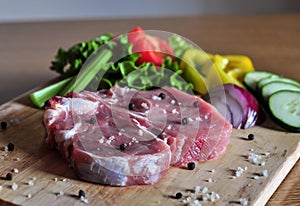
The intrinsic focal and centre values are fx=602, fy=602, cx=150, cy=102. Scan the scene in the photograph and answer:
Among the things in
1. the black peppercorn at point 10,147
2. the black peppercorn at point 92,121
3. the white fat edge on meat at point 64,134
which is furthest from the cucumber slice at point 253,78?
the black peppercorn at point 10,147

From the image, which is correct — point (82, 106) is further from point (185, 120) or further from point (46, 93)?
point (46, 93)

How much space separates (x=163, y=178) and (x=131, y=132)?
291 millimetres

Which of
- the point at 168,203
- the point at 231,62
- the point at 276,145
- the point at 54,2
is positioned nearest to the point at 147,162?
the point at 168,203

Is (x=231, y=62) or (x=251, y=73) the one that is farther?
(x=231, y=62)

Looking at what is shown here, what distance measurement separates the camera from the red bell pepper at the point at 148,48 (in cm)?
388

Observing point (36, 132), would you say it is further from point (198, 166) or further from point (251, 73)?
point (251, 73)

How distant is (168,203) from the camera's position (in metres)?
2.56

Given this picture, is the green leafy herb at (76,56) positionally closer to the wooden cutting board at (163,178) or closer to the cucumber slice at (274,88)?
the wooden cutting board at (163,178)

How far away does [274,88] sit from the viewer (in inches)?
142

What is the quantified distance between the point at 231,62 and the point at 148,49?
608mm

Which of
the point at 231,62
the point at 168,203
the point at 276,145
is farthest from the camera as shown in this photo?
the point at 231,62

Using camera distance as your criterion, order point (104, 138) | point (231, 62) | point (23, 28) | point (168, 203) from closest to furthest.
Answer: point (168, 203) < point (104, 138) < point (231, 62) < point (23, 28)

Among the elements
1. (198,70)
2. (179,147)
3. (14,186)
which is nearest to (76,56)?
(198,70)

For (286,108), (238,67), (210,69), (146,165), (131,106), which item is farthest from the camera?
(238,67)
